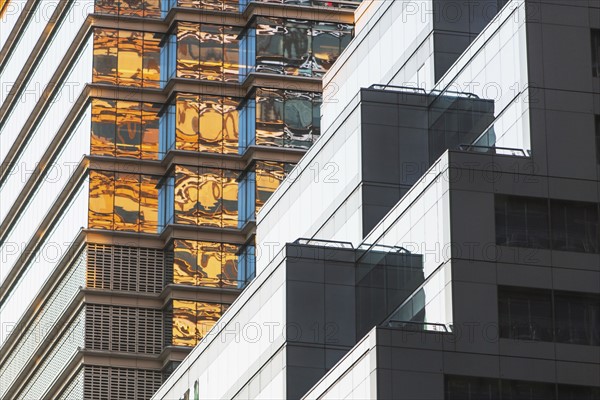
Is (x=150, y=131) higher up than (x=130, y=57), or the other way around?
(x=130, y=57)

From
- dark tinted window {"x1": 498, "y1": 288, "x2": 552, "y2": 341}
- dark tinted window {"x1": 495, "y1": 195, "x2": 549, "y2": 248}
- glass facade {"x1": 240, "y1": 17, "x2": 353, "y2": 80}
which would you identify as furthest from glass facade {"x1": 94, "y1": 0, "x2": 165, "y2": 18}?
dark tinted window {"x1": 498, "y1": 288, "x2": 552, "y2": 341}

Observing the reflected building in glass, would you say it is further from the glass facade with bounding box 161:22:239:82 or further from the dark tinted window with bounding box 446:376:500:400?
the dark tinted window with bounding box 446:376:500:400

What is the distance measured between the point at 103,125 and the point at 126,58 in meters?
4.62

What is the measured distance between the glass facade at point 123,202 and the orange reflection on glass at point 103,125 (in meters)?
1.77

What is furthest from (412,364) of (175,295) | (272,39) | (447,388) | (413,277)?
(272,39)

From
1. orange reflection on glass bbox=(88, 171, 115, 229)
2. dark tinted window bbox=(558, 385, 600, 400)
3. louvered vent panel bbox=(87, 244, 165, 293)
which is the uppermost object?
orange reflection on glass bbox=(88, 171, 115, 229)

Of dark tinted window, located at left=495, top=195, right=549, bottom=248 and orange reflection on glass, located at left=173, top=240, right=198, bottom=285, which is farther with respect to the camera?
orange reflection on glass, located at left=173, top=240, right=198, bottom=285

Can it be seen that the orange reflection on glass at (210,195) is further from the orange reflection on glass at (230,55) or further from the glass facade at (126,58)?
the glass facade at (126,58)

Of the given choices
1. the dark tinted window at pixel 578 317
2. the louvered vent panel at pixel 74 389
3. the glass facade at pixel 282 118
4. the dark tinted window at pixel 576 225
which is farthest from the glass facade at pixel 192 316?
the dark tinted window at pixel 578 317

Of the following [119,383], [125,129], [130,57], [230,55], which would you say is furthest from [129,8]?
[119,383]

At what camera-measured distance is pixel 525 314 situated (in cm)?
7275

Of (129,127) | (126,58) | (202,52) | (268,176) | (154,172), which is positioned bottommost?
(154,172)

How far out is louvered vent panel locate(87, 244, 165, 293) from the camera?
122438mm

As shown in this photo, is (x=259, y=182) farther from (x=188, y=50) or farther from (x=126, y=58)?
(x=126, y=58)
